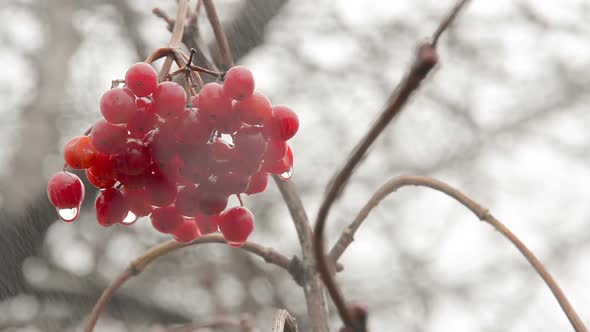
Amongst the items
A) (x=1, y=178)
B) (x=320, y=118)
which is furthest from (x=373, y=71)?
(x=1, y=178)

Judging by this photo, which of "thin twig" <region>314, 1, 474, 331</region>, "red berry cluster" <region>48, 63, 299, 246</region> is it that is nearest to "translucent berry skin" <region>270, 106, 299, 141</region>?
"red berry cluster" <region>48, 63, 299, 246</region>

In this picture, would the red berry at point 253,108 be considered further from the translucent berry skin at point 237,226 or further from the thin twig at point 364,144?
the thin twig at point 364,144

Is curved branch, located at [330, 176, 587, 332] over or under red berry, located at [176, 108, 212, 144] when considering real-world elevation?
under

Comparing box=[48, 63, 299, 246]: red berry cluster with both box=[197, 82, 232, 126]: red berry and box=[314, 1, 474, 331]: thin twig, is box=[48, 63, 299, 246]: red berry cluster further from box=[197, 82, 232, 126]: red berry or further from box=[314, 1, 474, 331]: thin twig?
box=[314, 1, 474, 331]: thin twig

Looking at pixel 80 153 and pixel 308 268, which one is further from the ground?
pixel 80 153

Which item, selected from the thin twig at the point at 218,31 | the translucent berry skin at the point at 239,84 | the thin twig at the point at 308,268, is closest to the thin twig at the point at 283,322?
the thin twig at the point at 308,268

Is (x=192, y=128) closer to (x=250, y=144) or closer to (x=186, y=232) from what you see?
(x=250, y=144)

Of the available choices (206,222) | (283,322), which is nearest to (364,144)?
(283,322)
